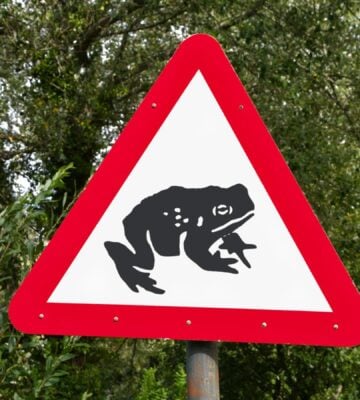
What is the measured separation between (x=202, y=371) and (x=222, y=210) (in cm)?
36

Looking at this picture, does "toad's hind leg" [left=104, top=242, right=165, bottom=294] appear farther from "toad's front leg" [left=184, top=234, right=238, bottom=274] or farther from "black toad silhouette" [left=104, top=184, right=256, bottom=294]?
"toad's front leg" [left=184, top=234, right=238, bottom=274]

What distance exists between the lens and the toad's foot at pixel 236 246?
2377mm

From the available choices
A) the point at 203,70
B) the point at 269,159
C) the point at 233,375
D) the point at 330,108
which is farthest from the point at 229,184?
the point at 233,375

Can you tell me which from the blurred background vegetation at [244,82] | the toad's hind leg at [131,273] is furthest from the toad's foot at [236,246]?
the blurred background vegetation at [244,82]

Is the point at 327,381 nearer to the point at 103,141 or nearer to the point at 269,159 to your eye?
the point at 103,141

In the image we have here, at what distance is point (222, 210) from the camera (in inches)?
94.0

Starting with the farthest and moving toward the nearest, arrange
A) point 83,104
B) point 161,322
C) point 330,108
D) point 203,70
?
point 83,104, point 330,108, point 203,70, point 161,322

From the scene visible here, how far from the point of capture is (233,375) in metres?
11.2

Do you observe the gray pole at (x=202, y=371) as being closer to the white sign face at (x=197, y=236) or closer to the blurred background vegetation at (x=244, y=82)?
the white sign face at (x=197, y=236)

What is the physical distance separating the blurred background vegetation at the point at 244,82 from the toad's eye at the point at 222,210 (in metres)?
6.75

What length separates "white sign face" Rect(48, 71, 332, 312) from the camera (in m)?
2.38

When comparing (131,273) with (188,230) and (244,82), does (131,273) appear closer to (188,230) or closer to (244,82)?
(188,230)

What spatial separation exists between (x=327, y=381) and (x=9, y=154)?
4.14 m

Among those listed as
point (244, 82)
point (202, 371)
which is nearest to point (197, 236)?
point (202, 371)
